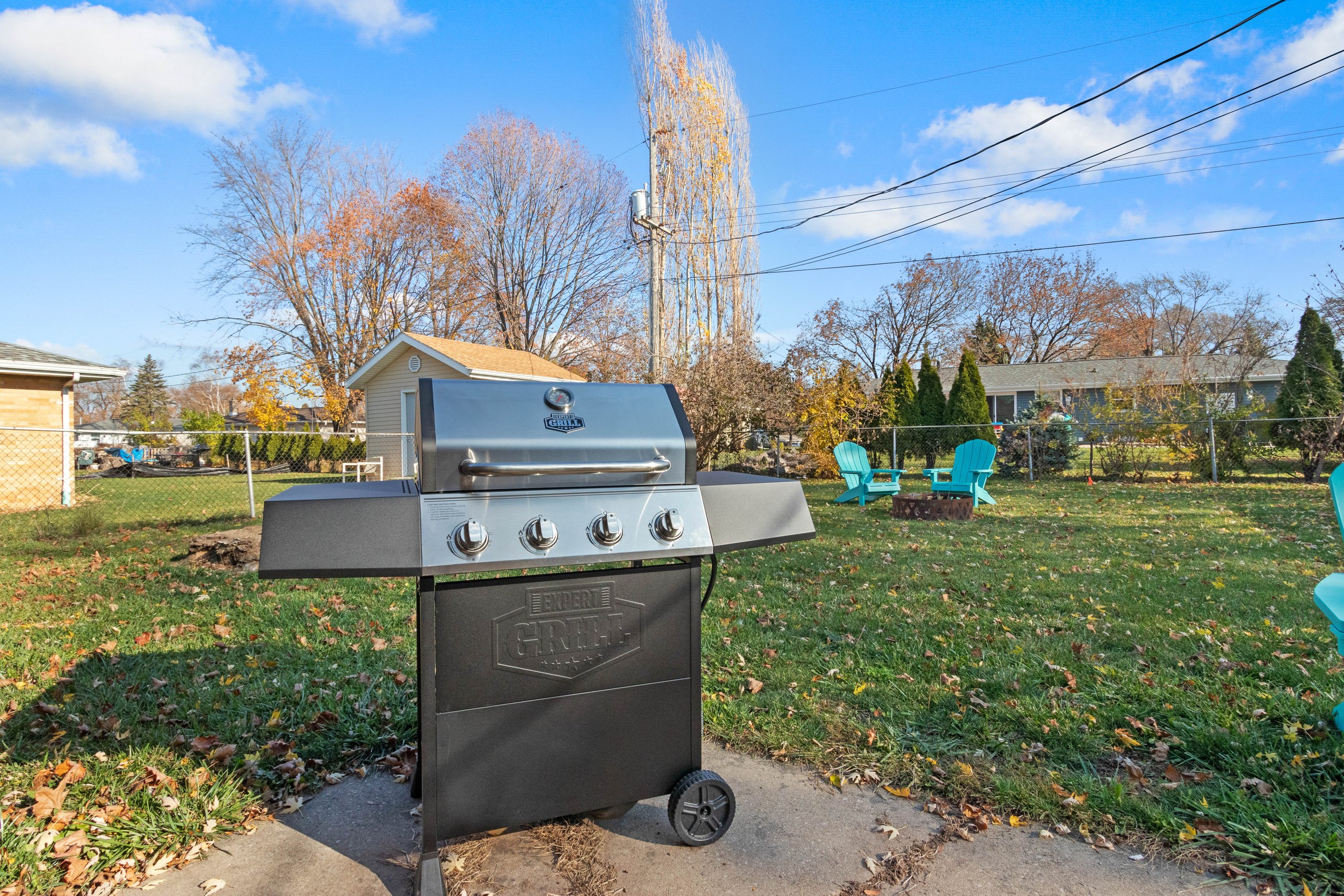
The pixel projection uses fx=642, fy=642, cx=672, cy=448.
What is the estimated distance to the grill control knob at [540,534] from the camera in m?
1.41

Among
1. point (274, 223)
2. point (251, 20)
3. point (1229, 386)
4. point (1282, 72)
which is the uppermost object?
point (274, 223)

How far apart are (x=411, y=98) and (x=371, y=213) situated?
13.0m

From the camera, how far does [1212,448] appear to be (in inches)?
420

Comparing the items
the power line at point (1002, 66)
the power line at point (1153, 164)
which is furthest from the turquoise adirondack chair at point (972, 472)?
the power line at point (1153, 164)

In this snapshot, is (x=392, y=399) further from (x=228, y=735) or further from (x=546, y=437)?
(x=546, y=437)

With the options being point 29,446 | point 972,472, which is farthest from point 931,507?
point 29,446

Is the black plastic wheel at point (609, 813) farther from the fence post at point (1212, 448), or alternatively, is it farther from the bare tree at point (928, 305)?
the bare tree at point (928, 305)

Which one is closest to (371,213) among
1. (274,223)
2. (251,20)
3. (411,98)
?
(274,223)

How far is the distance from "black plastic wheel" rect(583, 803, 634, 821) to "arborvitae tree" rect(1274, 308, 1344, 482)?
45.1 ft

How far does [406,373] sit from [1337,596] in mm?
16360

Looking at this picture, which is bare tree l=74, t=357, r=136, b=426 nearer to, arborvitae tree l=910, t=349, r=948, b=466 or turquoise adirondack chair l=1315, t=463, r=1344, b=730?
arborvitae tree l=910, t=349, r=948, b=466

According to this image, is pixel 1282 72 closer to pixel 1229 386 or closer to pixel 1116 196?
pixel 1116 196

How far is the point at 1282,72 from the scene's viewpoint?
8.95 metres

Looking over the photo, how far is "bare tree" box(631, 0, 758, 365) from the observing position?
17.5 m
